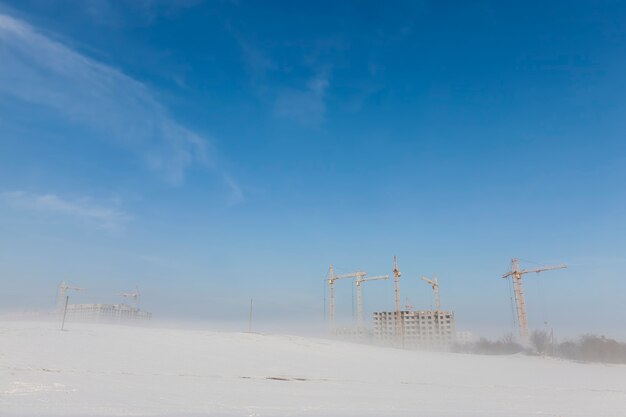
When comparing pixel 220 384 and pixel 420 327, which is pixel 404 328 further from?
pixel 220 384

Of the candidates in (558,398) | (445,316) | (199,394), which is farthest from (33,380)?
(445,316)

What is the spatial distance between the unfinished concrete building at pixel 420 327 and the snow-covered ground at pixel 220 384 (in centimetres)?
13025

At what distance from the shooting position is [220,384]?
14.3 m

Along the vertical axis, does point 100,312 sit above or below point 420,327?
above

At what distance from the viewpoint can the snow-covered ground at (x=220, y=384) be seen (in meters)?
10.0

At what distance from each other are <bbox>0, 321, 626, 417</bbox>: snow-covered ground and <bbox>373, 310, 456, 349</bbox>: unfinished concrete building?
130246mm

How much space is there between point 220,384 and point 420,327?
151425mm

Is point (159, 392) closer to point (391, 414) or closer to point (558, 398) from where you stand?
point (391, 414)

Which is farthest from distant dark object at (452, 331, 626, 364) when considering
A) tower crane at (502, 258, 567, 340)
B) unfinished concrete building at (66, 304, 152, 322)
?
unfinished concrete building at (66, 304, 152, 322)

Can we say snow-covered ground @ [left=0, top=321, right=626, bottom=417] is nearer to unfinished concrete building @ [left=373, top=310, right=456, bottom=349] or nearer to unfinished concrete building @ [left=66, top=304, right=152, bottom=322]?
unfinished concrete building @ [left=373, top=310, right=456, bottom=349]

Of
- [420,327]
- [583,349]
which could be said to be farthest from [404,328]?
[583,349]

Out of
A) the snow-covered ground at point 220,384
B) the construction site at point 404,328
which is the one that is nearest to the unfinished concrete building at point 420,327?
the construction site at point 404,328

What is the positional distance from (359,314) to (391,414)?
140443 mm

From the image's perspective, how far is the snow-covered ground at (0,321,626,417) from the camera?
10.0 meters
